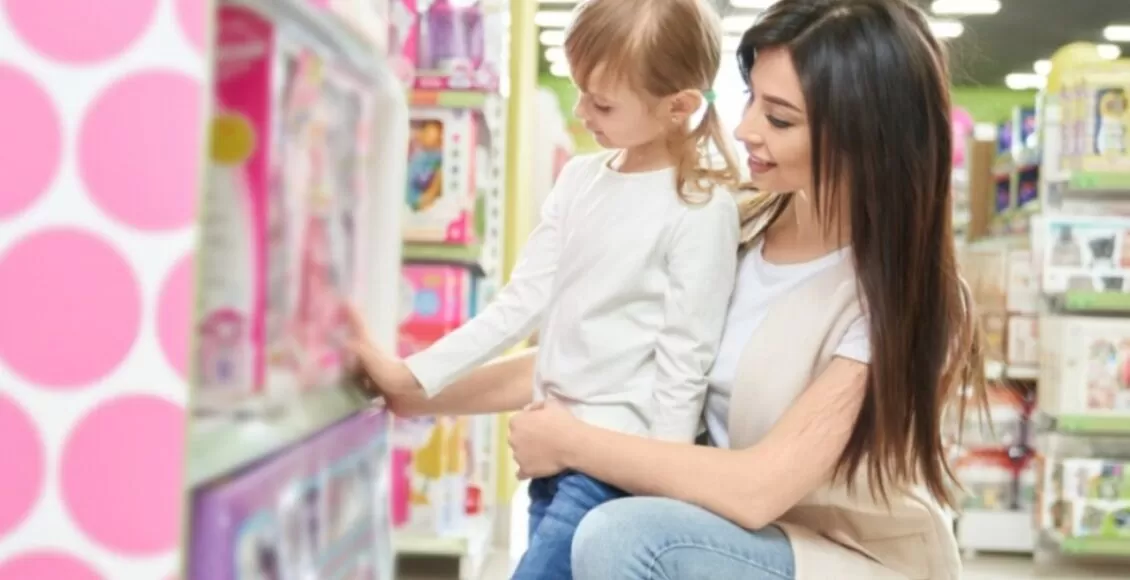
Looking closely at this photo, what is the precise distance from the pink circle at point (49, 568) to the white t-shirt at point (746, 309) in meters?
0.87

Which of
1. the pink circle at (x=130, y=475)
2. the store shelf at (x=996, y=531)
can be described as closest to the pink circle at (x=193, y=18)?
the pink circle at (x=130, y=475)

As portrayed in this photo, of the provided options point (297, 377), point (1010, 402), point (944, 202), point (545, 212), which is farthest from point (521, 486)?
point (297, 377)

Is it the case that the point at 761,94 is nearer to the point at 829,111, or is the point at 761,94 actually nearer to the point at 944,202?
the point at 829,111

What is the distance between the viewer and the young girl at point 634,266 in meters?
1.27

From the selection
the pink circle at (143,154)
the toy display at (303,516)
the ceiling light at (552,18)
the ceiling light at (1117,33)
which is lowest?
the toy display at (303,516)

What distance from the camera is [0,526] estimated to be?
506mm

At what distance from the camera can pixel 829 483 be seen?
4.36 feet

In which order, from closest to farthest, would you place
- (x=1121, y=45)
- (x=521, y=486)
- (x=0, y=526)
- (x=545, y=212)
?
1. (x=0, y=526)
2. (x=545, y=212)
3. (x=521, y=486)
4. (x=1121, y=45)

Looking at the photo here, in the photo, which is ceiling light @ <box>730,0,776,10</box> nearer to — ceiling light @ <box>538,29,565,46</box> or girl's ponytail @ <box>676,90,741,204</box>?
ceiling light @ <box>538,29,565,46</box>

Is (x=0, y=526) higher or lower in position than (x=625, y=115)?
lower

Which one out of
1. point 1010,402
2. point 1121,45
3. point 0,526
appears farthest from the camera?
point 1121,45

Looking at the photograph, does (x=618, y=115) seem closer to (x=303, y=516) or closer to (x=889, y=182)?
(x=889, y=182)

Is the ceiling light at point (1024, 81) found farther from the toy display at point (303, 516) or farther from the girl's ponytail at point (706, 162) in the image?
the toy display at point (303, 516)

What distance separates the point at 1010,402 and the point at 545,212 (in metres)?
2.69
